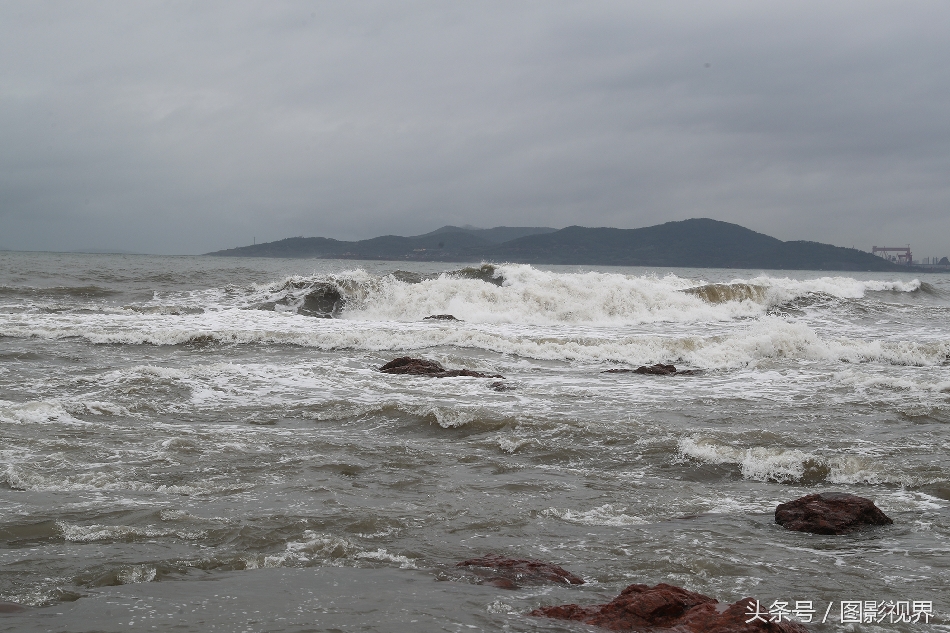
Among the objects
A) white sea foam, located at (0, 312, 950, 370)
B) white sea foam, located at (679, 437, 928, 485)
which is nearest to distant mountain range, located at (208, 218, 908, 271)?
white sea foam, located at (0, 312, 950, 370)

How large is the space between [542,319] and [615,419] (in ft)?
55.8

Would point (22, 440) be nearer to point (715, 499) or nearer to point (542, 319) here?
point (715, 499)

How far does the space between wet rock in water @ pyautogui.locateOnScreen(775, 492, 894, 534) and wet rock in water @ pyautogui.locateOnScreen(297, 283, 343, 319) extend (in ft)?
73.2

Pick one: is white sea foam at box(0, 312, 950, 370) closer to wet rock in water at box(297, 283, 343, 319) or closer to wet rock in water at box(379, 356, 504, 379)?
wet rock in water at box(379, 356, 504, 379)

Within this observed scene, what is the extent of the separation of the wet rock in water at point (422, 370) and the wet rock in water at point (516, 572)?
8460mm

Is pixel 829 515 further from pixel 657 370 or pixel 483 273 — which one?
pixel 483 273

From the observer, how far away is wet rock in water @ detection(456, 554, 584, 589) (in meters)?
4.52

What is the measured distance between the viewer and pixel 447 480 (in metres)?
7.04

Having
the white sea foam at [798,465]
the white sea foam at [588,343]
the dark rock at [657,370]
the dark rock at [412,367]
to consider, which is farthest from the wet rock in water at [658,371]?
the white sea foam at [798,465]

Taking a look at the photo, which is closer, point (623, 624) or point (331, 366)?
point (623, 624)

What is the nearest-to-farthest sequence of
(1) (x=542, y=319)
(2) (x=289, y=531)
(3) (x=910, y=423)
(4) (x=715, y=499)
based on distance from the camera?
(2) (x=289, y=531), (4) (x=715, y=499), (3) (x=910, y=423), (1) (x=542, y=319)

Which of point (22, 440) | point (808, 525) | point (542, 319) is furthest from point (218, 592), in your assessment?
point (542, 319)

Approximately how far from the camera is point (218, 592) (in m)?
4.26

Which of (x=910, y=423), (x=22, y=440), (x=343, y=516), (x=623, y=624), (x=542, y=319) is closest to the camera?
(x=623, y=624)
